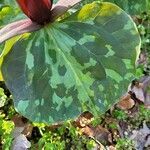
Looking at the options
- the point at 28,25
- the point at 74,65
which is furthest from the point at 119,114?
the point at 28,25

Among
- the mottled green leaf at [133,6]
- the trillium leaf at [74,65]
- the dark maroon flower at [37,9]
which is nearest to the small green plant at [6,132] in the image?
the trillium leaf at [74,65]

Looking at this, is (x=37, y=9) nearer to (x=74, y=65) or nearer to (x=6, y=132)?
(x=74, y=65)

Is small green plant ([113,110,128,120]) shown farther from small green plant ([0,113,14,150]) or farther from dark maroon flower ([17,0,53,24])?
dark maroon flower ([17,0,53,24])

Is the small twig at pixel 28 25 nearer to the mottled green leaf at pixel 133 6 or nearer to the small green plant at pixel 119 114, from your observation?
the mottled green leaf at pixel 133 6

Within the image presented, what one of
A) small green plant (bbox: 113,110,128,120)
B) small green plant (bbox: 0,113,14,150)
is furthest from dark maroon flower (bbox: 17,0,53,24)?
small green plant (bbox: 113,110,128,120)

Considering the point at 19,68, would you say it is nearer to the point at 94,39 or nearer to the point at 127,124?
the point at 94,39

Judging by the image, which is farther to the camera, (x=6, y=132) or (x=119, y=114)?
(x=119, y=114)
